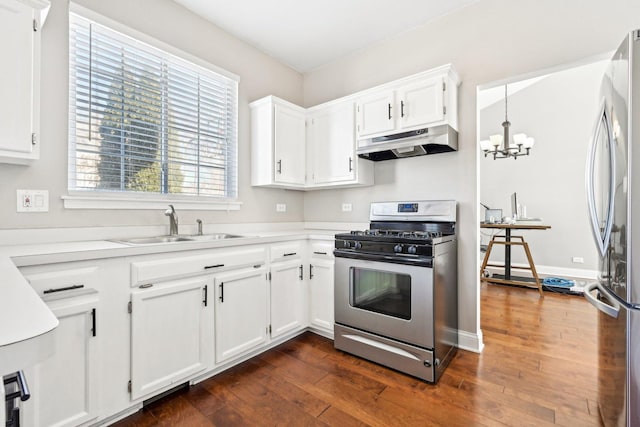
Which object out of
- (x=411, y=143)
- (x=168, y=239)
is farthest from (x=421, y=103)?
(x=168, y=239)

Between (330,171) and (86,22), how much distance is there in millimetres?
2118

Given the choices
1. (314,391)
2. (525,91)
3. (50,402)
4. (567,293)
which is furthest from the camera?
(525,91)

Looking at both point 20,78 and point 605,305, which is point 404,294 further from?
point 20,78

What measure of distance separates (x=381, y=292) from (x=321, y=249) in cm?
67

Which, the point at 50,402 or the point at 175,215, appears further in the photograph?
the point at 175,215

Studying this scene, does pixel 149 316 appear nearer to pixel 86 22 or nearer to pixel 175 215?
pixel 175 215

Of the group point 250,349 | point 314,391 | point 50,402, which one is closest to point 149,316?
point 50,402

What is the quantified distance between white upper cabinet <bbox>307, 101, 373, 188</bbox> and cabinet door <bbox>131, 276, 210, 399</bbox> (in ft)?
5.17

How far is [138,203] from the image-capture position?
7.32 feet

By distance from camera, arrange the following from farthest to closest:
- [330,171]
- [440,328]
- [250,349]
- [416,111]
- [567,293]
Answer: [567,293] → [330,171] → [416,111] → [250,349] → [440,328]

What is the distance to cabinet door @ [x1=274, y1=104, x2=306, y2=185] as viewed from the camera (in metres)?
2.96

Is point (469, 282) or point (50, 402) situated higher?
point (469, 282)

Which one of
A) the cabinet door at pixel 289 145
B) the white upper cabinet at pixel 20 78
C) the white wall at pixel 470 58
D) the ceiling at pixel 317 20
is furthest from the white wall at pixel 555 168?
the white upper cabinet at pixel 20 78

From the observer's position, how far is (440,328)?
2146mm
